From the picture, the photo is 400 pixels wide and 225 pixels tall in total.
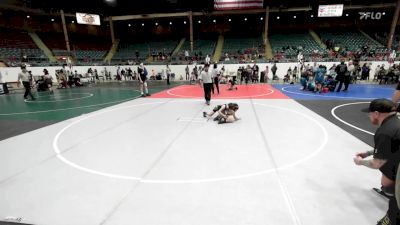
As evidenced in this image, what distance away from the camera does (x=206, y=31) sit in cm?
3838

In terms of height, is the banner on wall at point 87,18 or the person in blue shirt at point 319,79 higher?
the banner on wall at point 87,18

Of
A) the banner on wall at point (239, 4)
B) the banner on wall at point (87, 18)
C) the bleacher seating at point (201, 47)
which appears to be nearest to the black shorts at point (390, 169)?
the banner on wall at point (239, 4)

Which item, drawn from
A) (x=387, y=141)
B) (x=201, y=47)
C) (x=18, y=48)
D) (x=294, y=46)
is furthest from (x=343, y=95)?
(x=18, y=48)

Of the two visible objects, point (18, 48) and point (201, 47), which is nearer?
point (18, 48)

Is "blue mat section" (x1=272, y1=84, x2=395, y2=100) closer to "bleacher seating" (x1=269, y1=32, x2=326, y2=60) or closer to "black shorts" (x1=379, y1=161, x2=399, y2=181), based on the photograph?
"black shorts" (x1=379, y1=161, x2=399, y2=181)

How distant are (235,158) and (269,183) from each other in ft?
3.58

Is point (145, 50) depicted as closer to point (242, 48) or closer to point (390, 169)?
point (242, 48)

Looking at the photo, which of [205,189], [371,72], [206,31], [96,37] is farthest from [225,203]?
[96,37]

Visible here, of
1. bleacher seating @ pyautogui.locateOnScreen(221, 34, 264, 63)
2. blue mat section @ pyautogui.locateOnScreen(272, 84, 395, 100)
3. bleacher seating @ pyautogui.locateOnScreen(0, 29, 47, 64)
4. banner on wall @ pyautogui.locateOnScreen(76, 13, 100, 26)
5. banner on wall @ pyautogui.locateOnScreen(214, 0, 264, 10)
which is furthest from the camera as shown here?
banner on wall @ pyautogui.locateOnScreen(76, 13, 100, 26)

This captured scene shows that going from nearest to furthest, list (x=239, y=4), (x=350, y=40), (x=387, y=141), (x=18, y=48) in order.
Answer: (x=387, y=141)
(x=239, y=4)
(x=18, y=48)
(x=350, y=40)

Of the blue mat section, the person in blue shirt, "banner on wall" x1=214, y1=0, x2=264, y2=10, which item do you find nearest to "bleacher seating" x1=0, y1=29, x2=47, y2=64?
"banner on wall" x1=214, y1=0, x2=264, y2=10

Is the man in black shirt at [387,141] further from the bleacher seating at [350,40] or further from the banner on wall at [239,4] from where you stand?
the bleacher seating at [350,40]

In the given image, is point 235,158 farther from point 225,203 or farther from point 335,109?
point 335,109

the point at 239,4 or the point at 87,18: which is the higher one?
the point at 87,18
